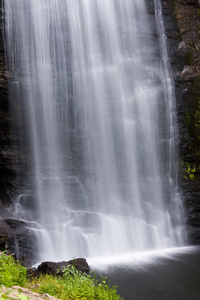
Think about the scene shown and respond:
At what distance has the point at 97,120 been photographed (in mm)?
11641

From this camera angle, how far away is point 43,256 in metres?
8.56

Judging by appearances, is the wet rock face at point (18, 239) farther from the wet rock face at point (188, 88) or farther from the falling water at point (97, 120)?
the wet rock face at point (188, 88)

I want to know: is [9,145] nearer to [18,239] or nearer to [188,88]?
[18,239]

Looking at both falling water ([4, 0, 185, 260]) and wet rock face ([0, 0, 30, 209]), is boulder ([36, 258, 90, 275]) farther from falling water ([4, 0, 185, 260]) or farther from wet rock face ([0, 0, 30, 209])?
wet rock face ([0, 0, 30, 209])

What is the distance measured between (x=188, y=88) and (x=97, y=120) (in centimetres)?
386

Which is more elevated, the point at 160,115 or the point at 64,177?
the point at 160,115

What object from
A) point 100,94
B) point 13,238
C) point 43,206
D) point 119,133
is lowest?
point 13,238

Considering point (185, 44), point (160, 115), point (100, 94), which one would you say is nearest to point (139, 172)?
point (160, 115)

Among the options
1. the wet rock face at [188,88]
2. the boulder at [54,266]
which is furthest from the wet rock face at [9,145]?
the wet rock face at [188,88]

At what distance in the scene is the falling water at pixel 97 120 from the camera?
10.3 m

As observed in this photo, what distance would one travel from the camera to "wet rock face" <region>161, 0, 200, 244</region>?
11547mm

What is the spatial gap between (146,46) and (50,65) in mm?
4172

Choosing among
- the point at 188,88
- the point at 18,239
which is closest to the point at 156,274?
the point at 18,239

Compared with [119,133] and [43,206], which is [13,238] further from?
[119,133]
